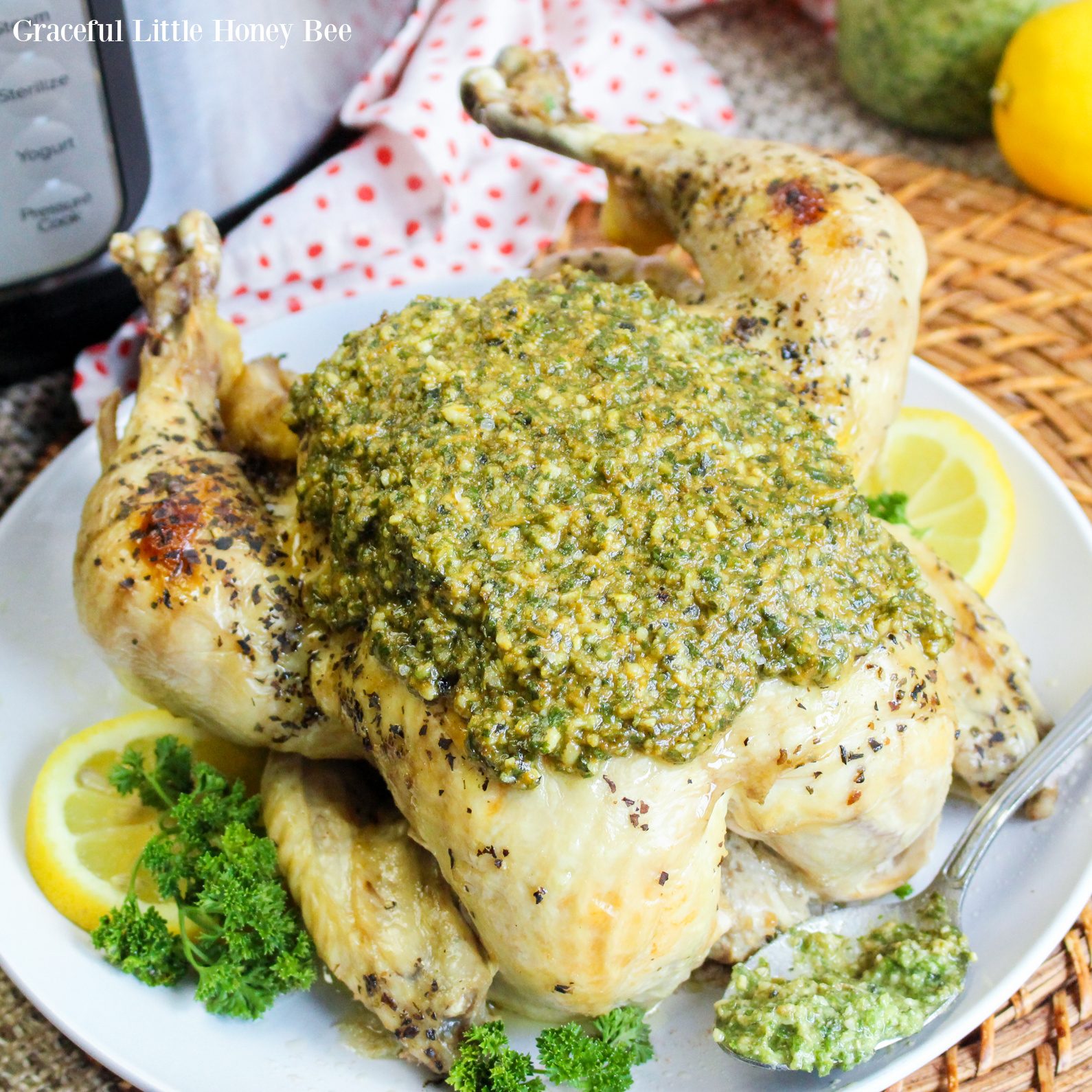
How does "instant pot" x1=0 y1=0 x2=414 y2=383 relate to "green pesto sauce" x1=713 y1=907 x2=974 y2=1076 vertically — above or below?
above

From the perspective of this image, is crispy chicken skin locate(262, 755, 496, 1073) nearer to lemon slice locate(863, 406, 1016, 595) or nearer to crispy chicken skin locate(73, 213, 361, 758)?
crispy chicken skin locate(73, 213, 361, 758)

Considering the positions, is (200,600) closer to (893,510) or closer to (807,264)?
(807,264)

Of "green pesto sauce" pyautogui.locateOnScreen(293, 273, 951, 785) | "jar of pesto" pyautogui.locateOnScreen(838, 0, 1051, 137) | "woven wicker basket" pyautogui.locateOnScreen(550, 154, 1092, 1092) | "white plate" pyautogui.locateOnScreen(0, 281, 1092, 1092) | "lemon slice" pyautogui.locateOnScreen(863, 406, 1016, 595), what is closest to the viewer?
"green pesto sauce" pyautogui.locateOnScreen(293, 273, 951, 785)

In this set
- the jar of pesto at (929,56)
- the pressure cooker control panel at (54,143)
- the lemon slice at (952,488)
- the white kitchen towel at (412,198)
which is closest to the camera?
the pressure cooker control panel at (54,143)

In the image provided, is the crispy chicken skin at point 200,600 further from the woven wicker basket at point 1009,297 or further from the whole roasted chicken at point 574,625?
the woven wicker basket at point 1009,297

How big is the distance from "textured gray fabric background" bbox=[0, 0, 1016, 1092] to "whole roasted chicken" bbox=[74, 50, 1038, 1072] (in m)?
0.75

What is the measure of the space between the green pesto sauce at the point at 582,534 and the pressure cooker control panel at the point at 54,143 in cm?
81

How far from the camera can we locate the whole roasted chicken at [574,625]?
1318mm

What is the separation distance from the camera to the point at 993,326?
8.27 feet

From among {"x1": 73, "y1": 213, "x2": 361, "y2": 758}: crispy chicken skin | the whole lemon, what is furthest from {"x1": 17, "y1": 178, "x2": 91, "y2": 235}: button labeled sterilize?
the whole lemon

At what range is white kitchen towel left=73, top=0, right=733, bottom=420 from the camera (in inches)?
99.2

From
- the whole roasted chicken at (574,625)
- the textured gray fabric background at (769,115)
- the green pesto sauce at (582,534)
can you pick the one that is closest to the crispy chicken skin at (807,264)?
the whole roasted chicken at (574,625)

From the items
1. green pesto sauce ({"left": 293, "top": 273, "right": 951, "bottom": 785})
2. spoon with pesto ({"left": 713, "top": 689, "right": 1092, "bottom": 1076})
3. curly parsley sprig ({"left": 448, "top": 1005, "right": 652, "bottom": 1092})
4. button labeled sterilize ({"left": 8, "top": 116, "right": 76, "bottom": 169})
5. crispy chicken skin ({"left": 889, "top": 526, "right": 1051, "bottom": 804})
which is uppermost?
button labeled sterilize ({"left": 8, "top": 116, "right": 76, "bottom": 169})

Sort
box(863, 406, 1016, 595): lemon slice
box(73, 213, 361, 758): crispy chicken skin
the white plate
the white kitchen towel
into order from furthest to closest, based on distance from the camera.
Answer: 1. the white kitchen towel
2. box(863, 406, 1016, 595): lemon slice
3. box(73, 213, 361, 758): crispy chicken skin
4. the white plate
